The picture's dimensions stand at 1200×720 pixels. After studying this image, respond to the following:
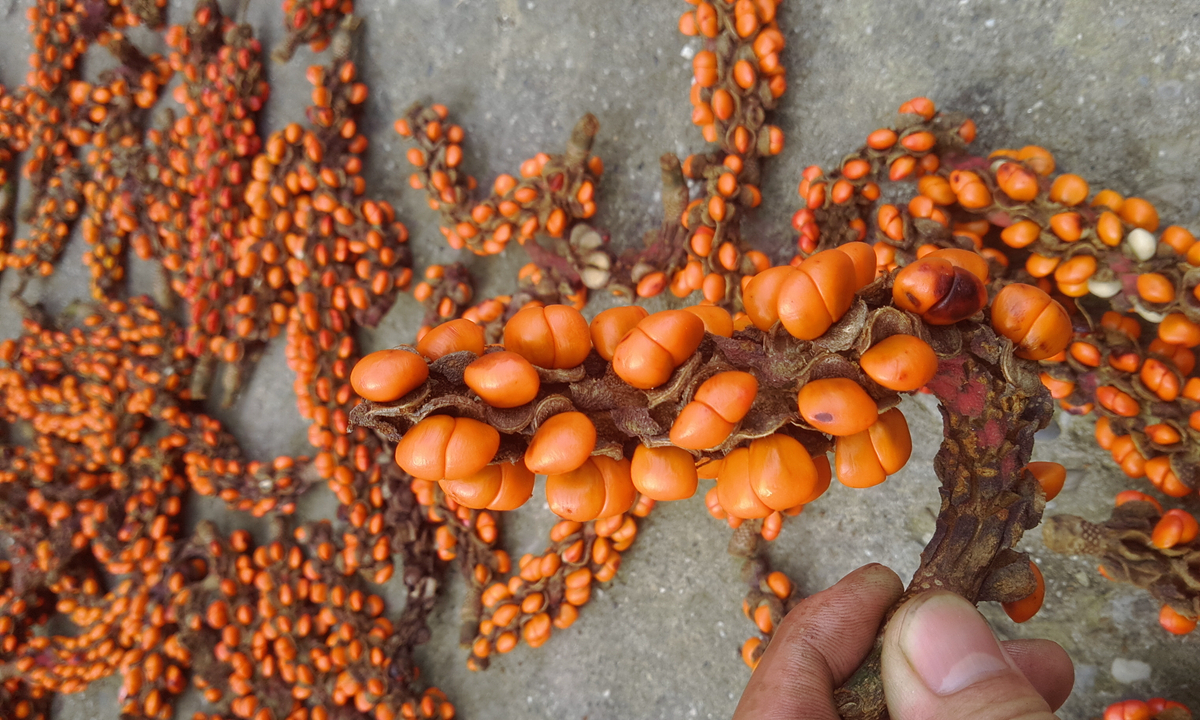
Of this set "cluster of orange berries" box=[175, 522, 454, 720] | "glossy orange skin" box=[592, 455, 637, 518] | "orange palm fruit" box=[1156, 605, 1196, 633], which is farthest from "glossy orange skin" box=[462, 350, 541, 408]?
"cluster of orange berries" box=[175, 522, 454, 720]

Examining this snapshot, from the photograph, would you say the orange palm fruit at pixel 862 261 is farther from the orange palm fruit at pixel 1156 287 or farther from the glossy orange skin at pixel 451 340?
the orange palm fruit at pixel 1156 287

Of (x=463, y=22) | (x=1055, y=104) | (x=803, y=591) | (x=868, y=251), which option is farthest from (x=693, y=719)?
(x=463, y=22)

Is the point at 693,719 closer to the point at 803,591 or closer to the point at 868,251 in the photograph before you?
the point at 803,591

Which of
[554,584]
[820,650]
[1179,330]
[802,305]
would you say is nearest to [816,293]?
[802,305]

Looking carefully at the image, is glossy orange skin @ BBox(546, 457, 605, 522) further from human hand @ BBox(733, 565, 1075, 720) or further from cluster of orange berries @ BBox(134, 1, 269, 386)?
cluster of orange berries @ BBox(134, 1, 269, 386)

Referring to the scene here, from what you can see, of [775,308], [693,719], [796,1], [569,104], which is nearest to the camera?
[775,308]

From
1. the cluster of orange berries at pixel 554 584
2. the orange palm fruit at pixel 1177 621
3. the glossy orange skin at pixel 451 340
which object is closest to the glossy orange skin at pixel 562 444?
the glossy orange skin at pixel 451 340

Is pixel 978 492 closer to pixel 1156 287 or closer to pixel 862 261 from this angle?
pixel 862 261
